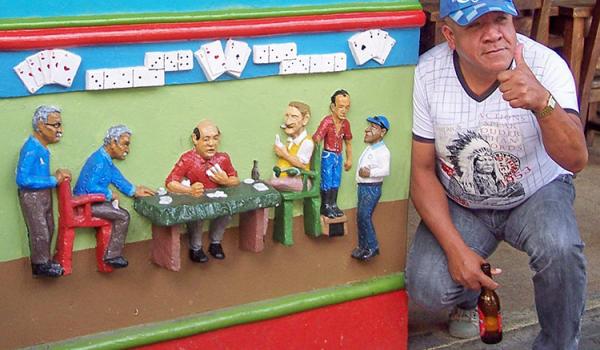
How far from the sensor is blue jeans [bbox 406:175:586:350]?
2.88 m

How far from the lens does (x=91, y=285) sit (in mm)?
2543

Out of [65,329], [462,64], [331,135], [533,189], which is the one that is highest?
[462,64]

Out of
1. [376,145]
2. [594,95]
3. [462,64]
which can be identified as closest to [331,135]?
A: [376,145]

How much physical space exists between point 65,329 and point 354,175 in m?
0.93

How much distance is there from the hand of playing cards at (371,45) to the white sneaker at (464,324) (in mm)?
1011

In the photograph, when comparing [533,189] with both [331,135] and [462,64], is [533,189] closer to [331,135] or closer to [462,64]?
[462,64]

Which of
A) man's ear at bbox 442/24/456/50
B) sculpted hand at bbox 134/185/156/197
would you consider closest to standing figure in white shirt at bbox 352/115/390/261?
man's ear at bbox 442/24/456/50

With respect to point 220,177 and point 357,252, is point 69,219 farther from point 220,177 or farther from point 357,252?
point 357,252

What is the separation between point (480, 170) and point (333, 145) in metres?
0.50

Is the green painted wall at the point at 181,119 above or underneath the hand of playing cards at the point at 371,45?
underneath

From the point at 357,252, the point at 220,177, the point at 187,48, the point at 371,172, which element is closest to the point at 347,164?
the point at 371,172

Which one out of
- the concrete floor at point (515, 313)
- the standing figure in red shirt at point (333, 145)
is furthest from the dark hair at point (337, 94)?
the concrete floor at point (515, 313)

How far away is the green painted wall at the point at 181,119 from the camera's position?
2375mm

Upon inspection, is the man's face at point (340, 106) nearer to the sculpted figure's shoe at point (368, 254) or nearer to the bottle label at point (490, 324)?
the sculpted figure's shoe at point (368, 254)
